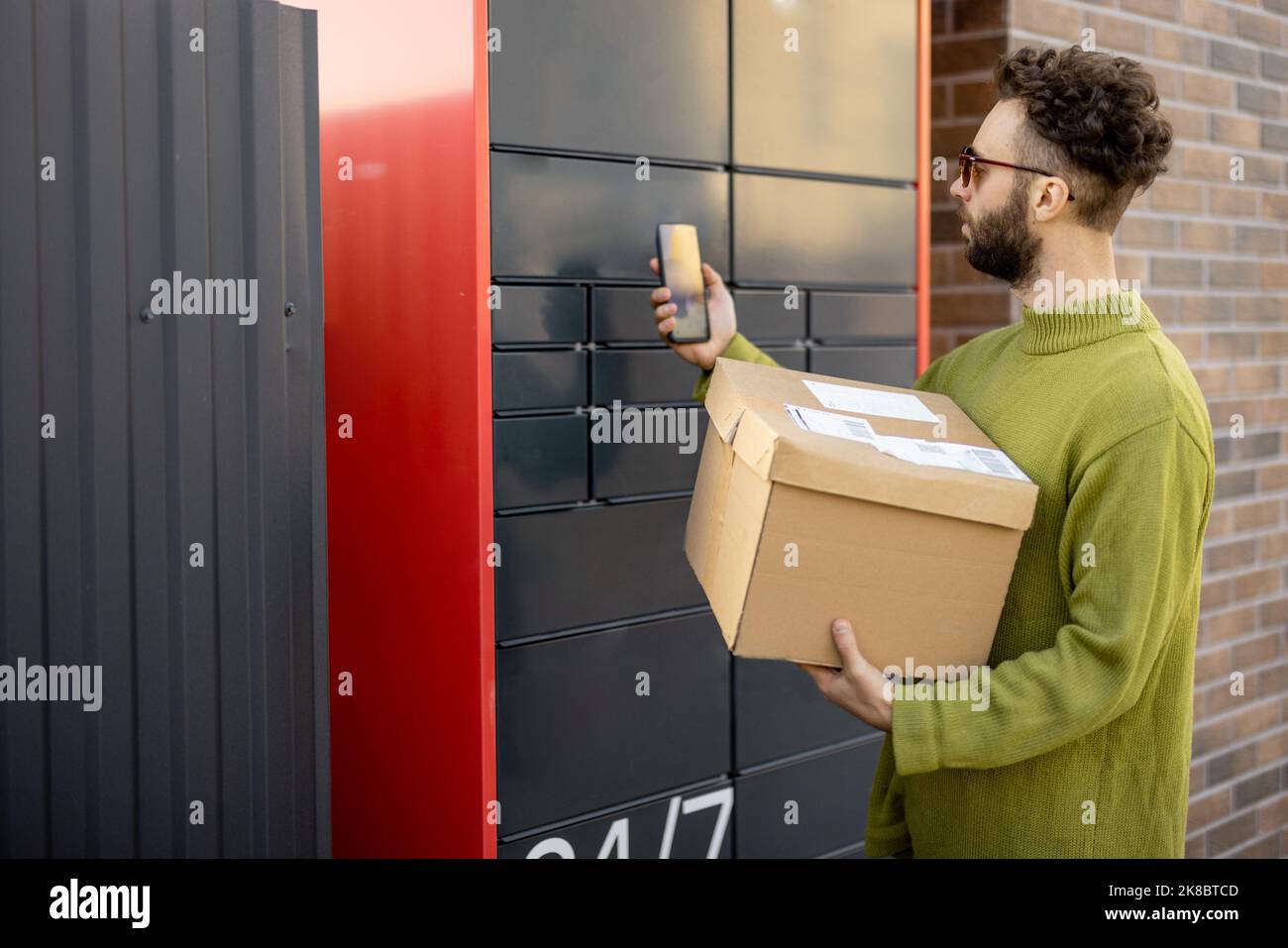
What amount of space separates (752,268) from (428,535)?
83cm

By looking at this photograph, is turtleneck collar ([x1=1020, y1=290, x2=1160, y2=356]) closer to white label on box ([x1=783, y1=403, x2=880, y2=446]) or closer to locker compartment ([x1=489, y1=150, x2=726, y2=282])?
white label on box ([x1=783, y1=403, x2=880, y2=446])

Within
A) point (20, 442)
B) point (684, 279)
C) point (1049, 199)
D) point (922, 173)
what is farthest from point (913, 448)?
point (922, 173)

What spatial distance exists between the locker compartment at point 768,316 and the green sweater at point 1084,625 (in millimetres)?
707

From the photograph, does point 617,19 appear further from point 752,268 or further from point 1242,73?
point 1242,73

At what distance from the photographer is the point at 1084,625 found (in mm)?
1639

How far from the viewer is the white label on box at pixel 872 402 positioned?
1820 mm

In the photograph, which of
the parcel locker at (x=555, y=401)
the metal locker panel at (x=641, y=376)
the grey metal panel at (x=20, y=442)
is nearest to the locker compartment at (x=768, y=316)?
the parcel locker at (x=555, y=401)

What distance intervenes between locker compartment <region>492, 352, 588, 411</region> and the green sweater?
0.71 metres

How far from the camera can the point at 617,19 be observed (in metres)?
2.35

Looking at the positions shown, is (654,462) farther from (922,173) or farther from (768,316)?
(922,173)

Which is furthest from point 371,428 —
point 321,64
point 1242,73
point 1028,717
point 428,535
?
point 1242,73

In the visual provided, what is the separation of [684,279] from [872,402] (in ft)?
1.79

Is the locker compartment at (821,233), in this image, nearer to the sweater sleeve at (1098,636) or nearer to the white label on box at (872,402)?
the white label on box at (872,402)

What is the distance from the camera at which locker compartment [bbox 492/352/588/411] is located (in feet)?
7.31
